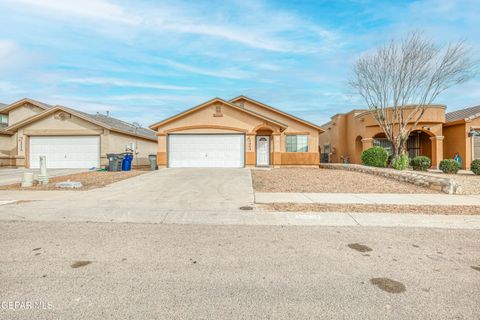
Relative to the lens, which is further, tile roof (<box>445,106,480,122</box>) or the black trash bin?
tile roof (<box>445,106,480,122</box>)

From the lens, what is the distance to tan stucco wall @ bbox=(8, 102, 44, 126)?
2223cm

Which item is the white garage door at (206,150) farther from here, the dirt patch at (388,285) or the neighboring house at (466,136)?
the neighboring house at (466,136)

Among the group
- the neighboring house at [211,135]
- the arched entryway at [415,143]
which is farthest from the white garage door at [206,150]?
the arched entryway at [415,143]

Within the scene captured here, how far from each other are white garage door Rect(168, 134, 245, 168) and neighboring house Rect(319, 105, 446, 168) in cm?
1096

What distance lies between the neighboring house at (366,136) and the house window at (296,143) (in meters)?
5.31

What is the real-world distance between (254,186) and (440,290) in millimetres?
7897

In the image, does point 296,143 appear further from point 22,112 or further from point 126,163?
point 22,112

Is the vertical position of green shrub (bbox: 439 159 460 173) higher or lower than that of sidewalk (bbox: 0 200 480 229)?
higher

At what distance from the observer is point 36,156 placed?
1902 centimetres

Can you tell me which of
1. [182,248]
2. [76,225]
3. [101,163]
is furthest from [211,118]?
[182,248]

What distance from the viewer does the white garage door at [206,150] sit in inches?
717

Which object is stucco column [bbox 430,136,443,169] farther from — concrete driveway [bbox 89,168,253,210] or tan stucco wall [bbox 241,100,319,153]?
concrete driveway [bbox 89,168,253,210]

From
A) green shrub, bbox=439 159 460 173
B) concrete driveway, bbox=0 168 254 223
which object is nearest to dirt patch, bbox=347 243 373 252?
concrete driveway, bbox=0 168 254 223

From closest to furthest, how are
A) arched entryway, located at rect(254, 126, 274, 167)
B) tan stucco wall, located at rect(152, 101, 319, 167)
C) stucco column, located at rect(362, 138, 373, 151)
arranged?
tan stucco wall, located at rect(152, 101, 319, 167)
arched entryway, located at rect(254, 126, 274, 167)
stucco column, located at rect(362, 138, 373, 151)
